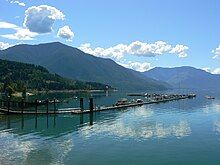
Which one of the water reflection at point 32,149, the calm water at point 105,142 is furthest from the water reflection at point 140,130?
the water reflection at point 32,149

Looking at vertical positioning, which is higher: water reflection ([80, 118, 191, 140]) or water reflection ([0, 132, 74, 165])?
water reflection ([80, 118, 191, 140])

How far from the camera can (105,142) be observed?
2970 inches

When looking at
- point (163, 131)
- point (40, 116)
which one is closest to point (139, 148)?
point (163, 131)

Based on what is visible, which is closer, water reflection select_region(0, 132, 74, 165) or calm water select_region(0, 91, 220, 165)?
water reflection select_region(0, 132, 74, 165)

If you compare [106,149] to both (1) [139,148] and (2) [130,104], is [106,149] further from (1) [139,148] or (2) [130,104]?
(2) [130,104]

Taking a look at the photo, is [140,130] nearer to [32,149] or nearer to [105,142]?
[105,142]

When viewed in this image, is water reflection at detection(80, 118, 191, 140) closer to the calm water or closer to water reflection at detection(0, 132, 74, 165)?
the calm water

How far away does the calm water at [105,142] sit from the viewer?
6141cm

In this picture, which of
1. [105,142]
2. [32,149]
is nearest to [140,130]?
[105,142]

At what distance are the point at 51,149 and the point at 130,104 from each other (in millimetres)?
114984

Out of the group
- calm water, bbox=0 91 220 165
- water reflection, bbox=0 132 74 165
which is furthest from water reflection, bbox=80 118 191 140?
water reflection, bbox=0 132 74 165

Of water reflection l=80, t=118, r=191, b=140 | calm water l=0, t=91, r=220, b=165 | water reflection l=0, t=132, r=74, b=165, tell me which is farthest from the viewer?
water reflection l=80, t=118, r=191, b=140

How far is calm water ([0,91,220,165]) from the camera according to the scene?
201 ft

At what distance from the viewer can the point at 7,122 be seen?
105438mm
